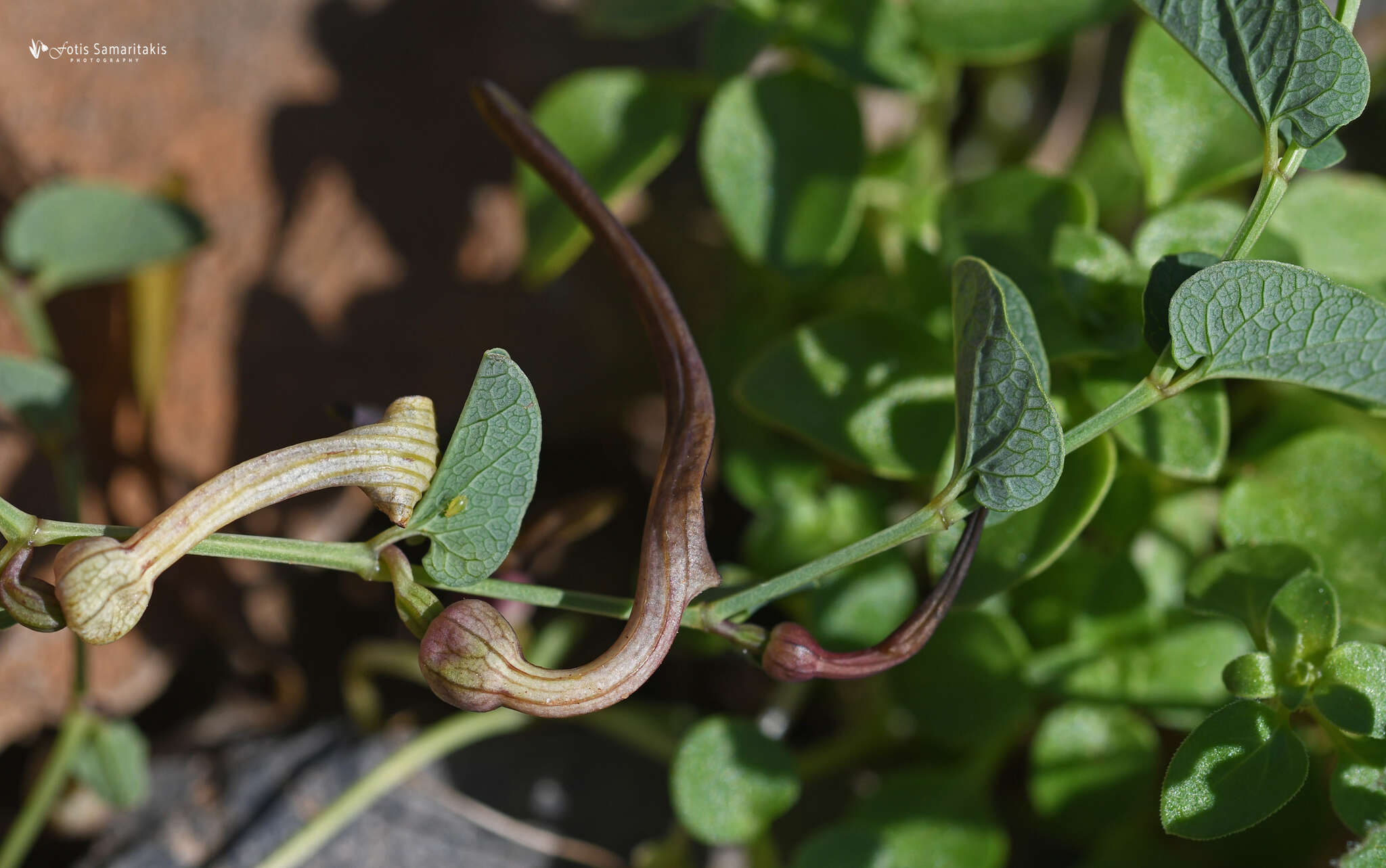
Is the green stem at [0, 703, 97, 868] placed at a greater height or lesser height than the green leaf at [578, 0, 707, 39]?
lesser

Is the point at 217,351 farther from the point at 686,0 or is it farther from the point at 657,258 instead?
the point at 686,0

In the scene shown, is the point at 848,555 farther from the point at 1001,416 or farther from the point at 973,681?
the point at 973,681

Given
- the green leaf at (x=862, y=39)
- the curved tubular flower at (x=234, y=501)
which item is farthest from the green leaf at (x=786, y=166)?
the curved tubular flower at (x=234, y=501)

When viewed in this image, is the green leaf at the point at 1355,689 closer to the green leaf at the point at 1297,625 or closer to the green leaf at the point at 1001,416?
the green leaf at the point at 1297,625

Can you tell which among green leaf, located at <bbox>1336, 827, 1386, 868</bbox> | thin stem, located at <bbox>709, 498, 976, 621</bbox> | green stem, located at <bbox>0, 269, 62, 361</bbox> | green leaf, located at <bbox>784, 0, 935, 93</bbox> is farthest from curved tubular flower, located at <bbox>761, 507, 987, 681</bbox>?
green stem, located at <bbox>0, 269, 62, 361</bbox>

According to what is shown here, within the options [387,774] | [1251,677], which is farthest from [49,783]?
[1251,677]

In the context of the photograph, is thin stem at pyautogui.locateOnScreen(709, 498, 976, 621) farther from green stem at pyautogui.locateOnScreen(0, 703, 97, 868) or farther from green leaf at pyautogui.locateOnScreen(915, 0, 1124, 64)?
green stem at pyautogui.locateOnScreen(0, 703, 97, 868)

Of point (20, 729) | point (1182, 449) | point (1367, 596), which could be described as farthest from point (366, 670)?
point (1367, 596)
